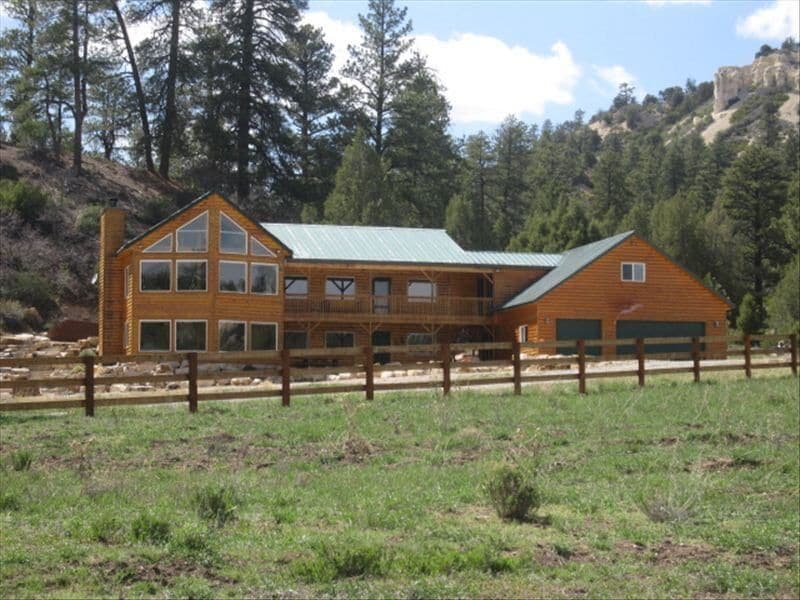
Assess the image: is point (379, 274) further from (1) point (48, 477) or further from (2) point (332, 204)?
(1) point (48, 477)

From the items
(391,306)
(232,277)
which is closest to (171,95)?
(391,306)

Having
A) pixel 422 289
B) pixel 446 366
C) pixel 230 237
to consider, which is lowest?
pixel 446 366

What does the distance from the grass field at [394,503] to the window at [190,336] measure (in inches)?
631

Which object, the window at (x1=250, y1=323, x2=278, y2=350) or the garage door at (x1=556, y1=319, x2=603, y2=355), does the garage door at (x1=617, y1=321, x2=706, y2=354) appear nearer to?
the garage door at (x1=556, y1=319, x2=603, y2=355)

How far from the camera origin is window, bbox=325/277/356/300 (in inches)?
1513

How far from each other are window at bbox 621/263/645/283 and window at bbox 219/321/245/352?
15514 mm

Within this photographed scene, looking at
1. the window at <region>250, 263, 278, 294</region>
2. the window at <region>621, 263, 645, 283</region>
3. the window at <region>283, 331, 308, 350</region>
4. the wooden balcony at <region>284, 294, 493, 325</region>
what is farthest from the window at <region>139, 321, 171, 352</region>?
the window at <region>621, 263, 645, 283</region>

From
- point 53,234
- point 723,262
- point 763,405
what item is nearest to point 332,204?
point 53,234

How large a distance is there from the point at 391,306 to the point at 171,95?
87.2 feet

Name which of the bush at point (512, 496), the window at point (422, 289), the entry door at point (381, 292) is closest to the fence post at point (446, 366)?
the bush at point (512, 496)

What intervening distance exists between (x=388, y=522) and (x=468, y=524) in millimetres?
798

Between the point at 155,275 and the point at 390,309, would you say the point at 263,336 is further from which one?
the point at 390,309

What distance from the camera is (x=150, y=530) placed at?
835 cm

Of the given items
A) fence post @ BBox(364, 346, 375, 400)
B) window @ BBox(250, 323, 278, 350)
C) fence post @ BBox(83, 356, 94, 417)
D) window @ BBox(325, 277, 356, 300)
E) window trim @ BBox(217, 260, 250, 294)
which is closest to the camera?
fence post @ BBox(83, 356, 94, 417)
